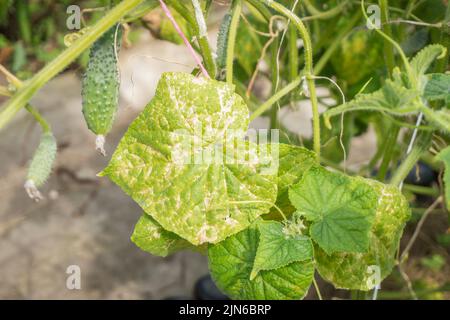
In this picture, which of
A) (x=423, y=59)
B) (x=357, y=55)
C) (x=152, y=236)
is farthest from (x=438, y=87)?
(x=357, y=55)

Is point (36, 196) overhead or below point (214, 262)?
overhead

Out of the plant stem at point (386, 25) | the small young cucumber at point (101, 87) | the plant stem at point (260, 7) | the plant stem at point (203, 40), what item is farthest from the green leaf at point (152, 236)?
the plant stem at point (386, 25)

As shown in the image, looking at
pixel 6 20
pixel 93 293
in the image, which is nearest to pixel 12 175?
pixel 93 293

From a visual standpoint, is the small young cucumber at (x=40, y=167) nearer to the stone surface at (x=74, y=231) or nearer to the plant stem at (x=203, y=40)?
the plant stem at (x=203, y=40)

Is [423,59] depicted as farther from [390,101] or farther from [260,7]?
[260,7]

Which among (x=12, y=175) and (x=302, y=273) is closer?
(x=302, y=273)
